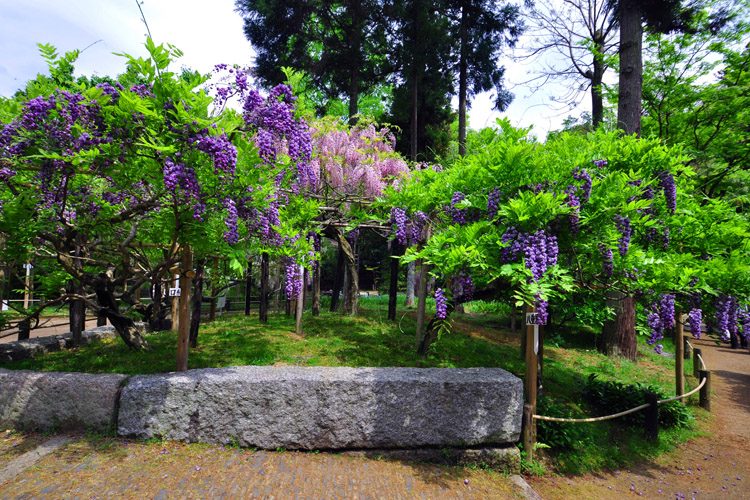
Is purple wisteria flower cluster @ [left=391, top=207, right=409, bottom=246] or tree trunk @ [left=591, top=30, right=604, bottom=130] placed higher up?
tree trunk @ [left=591, top=30, right=604, bottom=130]

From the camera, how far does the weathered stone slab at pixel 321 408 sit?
4.22m

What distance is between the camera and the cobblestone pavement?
3.38m

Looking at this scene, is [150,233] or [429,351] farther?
[429,351]

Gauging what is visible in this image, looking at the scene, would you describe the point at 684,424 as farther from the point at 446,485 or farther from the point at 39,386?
the point at 39,386

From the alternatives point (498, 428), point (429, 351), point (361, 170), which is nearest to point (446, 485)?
point (498, 428)

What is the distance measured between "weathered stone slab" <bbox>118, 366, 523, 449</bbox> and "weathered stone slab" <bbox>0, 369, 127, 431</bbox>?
238 millimetres

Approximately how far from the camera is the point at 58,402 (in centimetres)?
424

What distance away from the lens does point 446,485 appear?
4.03 m

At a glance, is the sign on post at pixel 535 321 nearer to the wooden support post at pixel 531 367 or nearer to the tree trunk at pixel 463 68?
the wooden support post at pixel 531 367

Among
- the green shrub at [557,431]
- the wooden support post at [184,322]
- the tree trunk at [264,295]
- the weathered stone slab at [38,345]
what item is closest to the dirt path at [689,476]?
the green shrub at [557,431]

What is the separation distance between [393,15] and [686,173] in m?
12.4

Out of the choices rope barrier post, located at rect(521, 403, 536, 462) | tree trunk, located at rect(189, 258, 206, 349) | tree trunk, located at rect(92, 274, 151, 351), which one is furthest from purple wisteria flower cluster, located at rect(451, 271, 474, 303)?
tree trunk, located at rect(92, 274, 151, 351)

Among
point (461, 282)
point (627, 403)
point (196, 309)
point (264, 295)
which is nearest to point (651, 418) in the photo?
point (627, 403)

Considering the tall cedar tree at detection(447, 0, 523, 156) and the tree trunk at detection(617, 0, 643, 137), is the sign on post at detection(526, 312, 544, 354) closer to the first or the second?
the tree trunk at detection(617, 0, 643, 137)
